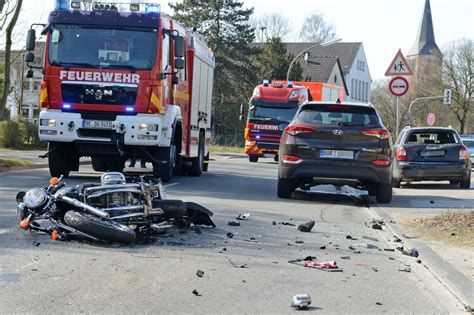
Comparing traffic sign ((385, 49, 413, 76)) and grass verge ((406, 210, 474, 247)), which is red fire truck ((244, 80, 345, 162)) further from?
grass verge ((406, 210, 474, 247))

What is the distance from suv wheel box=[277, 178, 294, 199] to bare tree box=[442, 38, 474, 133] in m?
54.7

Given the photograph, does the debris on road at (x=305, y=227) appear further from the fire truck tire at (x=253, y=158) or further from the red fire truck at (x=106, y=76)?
the fire truck tire at (x=253, y=158)

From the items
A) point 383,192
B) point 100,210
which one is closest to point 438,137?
point 383,192

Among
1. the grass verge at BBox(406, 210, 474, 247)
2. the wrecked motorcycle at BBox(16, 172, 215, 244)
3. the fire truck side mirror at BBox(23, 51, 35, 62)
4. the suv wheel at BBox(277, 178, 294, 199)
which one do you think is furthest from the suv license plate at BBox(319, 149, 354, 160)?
the fire truck side mirror at BBox(23, 51, 35, 62)

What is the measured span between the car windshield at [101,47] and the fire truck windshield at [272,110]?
670 inches

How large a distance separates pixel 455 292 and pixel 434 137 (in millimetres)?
12821

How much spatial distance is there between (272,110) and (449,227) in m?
22.2

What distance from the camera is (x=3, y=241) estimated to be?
7.73 m

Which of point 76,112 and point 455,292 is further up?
point 76,112

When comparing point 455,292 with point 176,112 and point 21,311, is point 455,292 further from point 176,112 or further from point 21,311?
point 176,112

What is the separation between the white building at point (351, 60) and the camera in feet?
315

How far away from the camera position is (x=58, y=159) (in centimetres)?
1620

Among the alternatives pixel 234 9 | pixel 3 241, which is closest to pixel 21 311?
pixel 3 241

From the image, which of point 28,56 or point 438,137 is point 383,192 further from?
point 28,56
